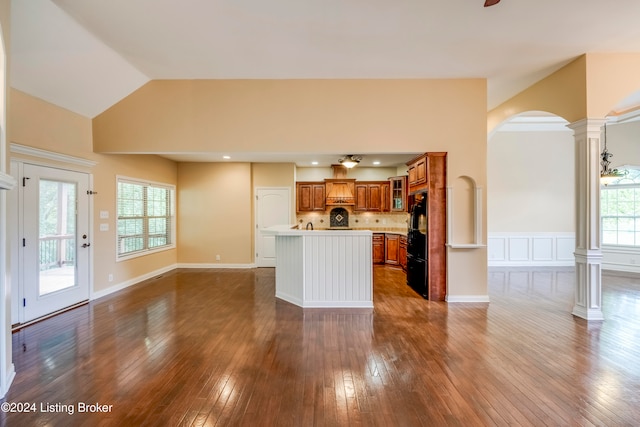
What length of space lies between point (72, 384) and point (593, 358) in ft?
15.7

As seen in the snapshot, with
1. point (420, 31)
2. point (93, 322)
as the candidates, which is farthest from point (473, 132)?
point (93, 322)

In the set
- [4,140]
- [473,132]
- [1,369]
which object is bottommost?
[1,369]

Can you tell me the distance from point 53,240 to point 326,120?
4.38m

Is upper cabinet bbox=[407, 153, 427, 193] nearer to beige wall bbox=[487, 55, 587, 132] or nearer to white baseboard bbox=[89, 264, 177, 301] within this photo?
beige wall bbox=[487, 55, 587, 132]

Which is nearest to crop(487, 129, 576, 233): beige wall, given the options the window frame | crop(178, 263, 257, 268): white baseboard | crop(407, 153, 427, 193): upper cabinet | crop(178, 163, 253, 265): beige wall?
crop(407, 153, 427, 193): upper cabinet

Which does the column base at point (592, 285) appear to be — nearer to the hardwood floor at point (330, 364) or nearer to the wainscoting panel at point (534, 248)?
the hardwood floor at point (330, 364)

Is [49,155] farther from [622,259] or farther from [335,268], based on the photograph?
[622,259]

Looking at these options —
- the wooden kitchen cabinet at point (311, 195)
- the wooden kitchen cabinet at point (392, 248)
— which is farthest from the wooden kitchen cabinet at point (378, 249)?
the wooden kitchen cabinet at point (311, 195)

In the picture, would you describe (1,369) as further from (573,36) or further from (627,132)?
(627,132)

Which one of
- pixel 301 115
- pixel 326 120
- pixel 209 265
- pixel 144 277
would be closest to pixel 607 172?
pixel 326 120

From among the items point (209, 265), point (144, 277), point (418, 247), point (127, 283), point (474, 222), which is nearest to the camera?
point (474, 222)

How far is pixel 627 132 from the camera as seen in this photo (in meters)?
6.55

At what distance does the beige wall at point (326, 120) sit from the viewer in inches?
179

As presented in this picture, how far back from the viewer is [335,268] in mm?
4355
